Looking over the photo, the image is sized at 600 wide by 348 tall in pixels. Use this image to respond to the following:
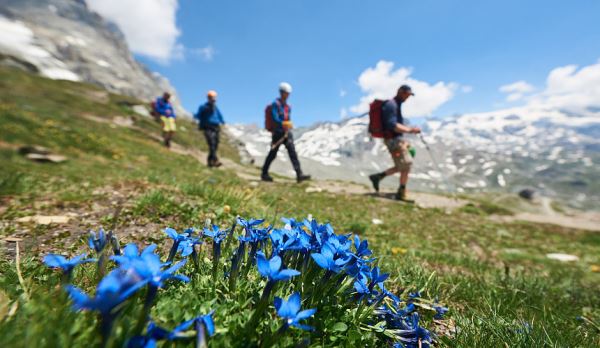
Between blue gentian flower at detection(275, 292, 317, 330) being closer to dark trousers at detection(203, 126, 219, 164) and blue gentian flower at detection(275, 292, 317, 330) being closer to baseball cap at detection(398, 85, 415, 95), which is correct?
baseball cap at detection(398, 85, 415, 95)

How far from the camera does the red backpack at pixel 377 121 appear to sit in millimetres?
13637

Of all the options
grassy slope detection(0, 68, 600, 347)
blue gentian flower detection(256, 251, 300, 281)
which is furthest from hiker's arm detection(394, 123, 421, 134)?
blue gentian flower detection(256, 251, 300, 281)

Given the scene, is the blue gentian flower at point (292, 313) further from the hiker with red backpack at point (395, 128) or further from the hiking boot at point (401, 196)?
the hiking boot at point (401, 196)

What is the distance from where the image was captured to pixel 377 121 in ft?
45.1

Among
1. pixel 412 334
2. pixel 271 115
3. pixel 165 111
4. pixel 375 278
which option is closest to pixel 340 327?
pixel 375 278

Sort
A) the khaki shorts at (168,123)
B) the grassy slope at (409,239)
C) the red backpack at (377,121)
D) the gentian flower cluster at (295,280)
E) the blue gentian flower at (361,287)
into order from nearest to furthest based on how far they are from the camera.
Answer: the gentian flower cluster at (295,280), the blue gentian flower at (361,287), the grassy slope at (409,239), the red backpack at (377,121), the khaki shorts at (168,123)

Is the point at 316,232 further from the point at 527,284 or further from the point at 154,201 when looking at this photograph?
the point at 527,284

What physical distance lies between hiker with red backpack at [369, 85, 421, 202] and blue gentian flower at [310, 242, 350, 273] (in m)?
11.9

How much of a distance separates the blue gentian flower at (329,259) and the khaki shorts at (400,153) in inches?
489

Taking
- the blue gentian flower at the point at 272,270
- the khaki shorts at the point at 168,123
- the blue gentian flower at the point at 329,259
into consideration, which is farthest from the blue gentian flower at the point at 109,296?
the khaki shorts at the point at 168,123

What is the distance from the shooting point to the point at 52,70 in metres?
151

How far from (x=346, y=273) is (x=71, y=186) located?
26.4 feet

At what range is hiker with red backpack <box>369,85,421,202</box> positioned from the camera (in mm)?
13008

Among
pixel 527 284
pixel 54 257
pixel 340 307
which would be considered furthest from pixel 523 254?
pixel 54 257
